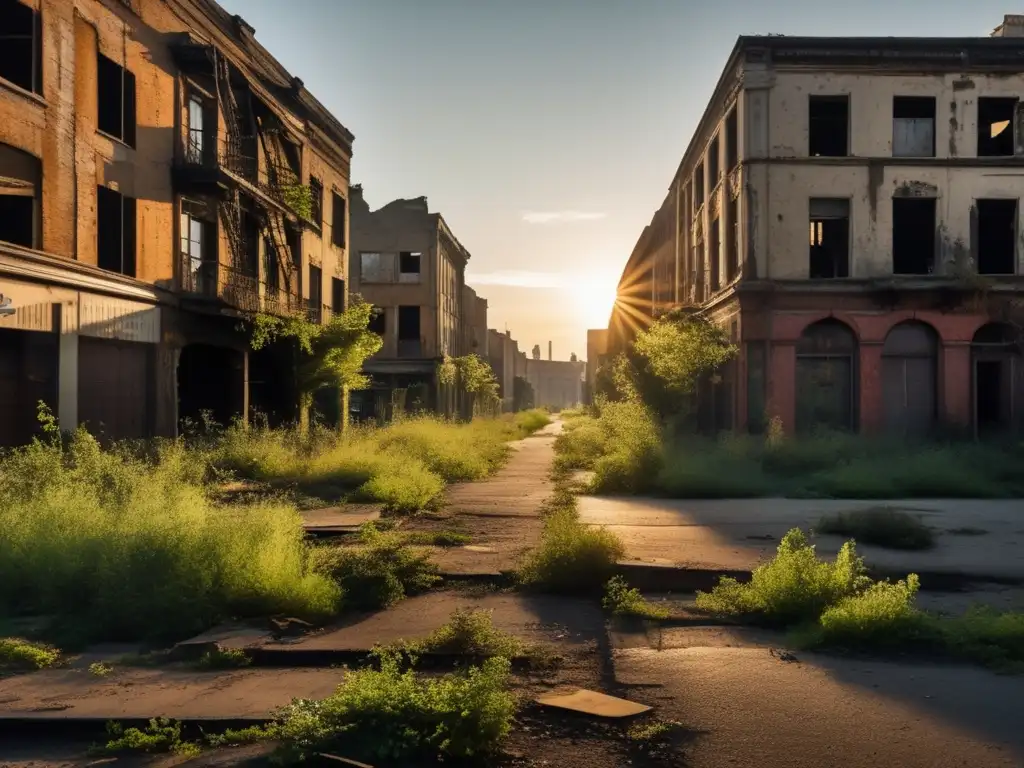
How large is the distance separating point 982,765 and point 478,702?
8.11ft

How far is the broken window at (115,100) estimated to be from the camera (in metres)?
15.1

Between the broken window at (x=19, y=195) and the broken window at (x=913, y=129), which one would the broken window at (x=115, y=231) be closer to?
the broken window at (x=19, y=195)

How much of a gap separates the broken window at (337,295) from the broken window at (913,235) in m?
18.4

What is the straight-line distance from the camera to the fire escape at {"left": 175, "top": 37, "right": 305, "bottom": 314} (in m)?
17.7

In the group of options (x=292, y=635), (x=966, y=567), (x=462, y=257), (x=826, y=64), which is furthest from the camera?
(x=462, y=257)

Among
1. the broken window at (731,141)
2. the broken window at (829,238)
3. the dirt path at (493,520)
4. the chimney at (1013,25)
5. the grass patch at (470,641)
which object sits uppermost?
the chimney at (1013,25)

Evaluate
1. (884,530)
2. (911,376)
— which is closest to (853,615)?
(884,530)

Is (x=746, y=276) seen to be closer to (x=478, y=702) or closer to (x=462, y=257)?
(x=478, y=702)

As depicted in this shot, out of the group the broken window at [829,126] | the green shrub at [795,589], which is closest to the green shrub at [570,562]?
the green shrub at [795,589]

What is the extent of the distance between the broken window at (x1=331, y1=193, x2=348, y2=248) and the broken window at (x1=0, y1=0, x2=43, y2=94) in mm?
15841

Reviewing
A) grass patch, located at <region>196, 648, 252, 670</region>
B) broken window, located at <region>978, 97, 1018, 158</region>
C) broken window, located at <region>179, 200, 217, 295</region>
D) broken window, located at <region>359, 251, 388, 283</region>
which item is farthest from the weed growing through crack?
broken window, located at <region>359, 251, 388, 283</region>

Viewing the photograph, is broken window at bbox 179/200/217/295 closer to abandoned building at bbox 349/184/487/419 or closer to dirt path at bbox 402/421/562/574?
dirt path at bbox 402/421/562/574

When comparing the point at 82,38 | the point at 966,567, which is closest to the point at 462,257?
the point at 82,38

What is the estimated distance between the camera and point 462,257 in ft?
157
